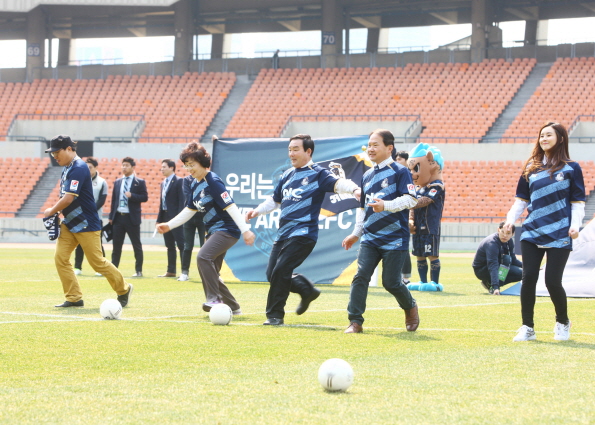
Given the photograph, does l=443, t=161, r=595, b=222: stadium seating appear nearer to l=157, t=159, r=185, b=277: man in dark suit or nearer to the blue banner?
l=157, t=159, r=185, b=277: man in dark suit

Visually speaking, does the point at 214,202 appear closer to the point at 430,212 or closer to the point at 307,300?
the point at 307,300

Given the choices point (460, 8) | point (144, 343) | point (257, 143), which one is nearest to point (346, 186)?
point (144, 343)

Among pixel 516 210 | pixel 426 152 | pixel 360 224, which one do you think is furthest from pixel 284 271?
pixel 426 152

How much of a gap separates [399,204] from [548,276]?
1.38 m

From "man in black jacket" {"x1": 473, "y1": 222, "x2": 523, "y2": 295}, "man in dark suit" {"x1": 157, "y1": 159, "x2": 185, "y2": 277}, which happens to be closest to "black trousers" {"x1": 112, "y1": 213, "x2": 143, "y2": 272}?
"man in dark suit" {"x1": 157, "y1": 159, "x2": 185, "y2": 277}

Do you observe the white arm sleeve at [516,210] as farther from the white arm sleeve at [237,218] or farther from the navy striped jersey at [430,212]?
the navy striped jersey at [430,212]

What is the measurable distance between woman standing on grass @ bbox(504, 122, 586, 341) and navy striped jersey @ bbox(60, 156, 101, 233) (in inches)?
191

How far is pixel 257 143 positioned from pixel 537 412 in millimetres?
10283

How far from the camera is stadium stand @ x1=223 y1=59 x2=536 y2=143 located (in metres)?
36.1

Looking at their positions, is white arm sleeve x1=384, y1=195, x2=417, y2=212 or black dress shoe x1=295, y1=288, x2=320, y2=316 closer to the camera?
white arm sleeve x1=384, y1=195, x2=417, y2=212

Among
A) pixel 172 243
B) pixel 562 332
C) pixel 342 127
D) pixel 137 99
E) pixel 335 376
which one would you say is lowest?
pixel 172 243

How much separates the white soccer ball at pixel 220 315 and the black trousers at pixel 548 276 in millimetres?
2652

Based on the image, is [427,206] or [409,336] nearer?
[409,336]

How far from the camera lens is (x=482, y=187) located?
31625 mm
